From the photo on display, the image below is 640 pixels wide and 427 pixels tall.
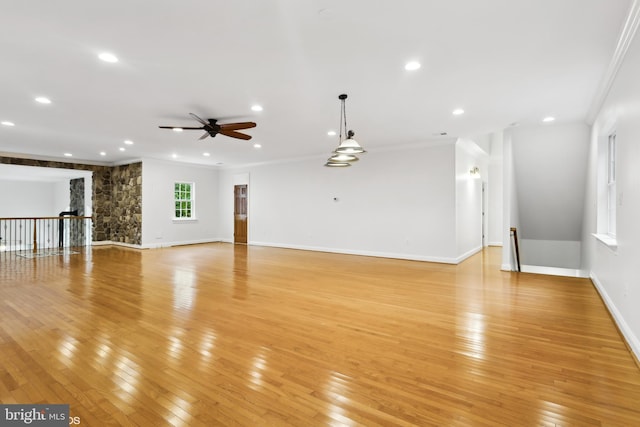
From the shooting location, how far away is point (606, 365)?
2479 millimetres

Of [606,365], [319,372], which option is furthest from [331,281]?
[606,365]

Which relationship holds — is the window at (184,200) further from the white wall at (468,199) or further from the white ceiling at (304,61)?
the white wall at (468,199)

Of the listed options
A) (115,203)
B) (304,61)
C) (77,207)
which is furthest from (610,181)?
(77,207)

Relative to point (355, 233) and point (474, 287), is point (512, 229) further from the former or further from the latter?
point (355, 233)

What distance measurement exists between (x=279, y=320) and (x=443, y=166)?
5379mm

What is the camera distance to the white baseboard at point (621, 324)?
2.64 metres

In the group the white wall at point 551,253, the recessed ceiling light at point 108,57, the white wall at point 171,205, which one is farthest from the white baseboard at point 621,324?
the white wall at point 171,205

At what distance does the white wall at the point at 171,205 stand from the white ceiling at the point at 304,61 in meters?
3.93

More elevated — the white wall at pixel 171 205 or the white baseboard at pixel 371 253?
the white wall at pixel 171 205

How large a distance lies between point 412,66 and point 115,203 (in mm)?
10684

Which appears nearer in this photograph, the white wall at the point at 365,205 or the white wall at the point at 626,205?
the white wall at the point at 626,205

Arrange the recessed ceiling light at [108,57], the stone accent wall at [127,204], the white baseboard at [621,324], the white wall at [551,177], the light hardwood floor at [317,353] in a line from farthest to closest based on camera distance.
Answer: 1. the stone accent wall at [127,204]
2. the white wall at [551,177]
3. the recessed ceiling light at [108,57]
4. the white baseboard at [621,324]
5. the light hardwood floor at [317,353]

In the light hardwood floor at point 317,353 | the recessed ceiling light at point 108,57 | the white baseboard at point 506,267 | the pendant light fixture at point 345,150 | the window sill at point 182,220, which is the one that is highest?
the recessed ceiling light at point 108,57

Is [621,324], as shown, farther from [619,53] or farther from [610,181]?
[619,53]
